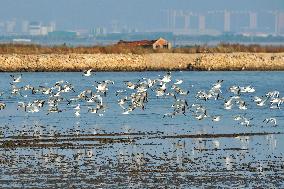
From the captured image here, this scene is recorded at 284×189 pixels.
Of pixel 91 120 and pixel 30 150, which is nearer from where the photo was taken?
pixel 30 150

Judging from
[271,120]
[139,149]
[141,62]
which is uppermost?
[139,149]

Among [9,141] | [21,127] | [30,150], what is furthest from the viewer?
[21,127]

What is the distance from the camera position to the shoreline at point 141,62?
6894 cm

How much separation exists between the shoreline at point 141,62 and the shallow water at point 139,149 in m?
28.6

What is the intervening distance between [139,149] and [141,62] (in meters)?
45.0

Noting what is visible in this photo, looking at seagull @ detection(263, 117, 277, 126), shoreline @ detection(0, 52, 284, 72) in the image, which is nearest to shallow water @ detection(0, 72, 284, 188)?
seagull @ detection(263, 117, 277, 126)

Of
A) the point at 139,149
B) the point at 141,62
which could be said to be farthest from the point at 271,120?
the point at 141,62

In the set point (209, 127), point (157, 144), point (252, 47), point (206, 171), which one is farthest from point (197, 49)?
point (206, 171)

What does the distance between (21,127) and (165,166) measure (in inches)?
352

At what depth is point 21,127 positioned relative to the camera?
31.1m

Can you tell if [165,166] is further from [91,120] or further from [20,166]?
[91,120]

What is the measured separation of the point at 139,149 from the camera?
25672 mm

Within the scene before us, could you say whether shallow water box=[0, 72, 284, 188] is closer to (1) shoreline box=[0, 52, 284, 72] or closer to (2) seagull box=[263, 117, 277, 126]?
(2) seagull box=[263, 117, 277, 126]

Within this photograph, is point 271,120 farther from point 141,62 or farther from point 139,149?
point 141,62
